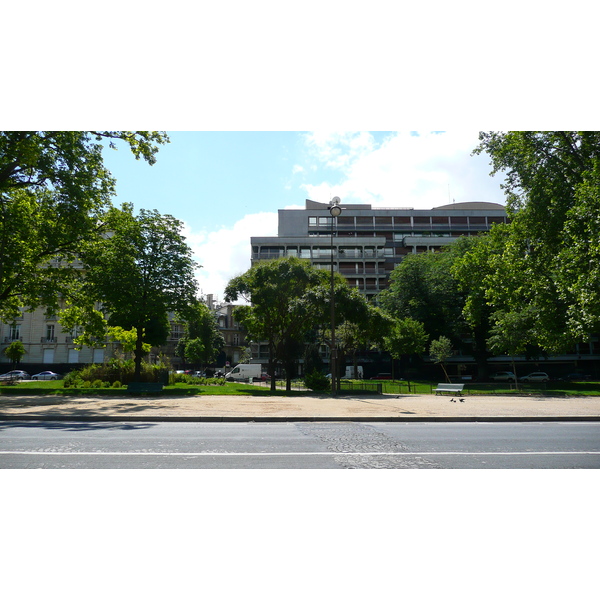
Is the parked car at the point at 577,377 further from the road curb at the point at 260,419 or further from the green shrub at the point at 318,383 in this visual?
the road curb at the point at 260,419

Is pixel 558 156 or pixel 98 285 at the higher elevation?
pixel 558 156

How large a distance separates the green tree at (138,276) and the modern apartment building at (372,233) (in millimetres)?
40229

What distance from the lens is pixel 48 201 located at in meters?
21.9

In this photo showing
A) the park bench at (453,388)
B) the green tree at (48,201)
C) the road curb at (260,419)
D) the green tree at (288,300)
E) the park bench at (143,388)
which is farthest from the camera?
the green tree at (288,300)

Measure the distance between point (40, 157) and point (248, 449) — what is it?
15.4 m

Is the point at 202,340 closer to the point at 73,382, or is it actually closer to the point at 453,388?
the point at 73,382

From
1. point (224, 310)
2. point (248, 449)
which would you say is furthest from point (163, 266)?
point (224, 310)

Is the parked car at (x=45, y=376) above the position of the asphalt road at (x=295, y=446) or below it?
below

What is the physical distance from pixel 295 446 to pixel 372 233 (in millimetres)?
67627

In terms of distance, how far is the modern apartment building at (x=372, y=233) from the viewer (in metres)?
70.8

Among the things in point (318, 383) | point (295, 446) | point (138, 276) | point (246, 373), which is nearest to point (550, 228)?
point (318, 383)

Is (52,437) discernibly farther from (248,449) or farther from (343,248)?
(343,248)

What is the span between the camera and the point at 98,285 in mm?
25562

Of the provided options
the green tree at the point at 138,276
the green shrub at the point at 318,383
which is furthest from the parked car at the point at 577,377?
the green tree at the point at 138,276
